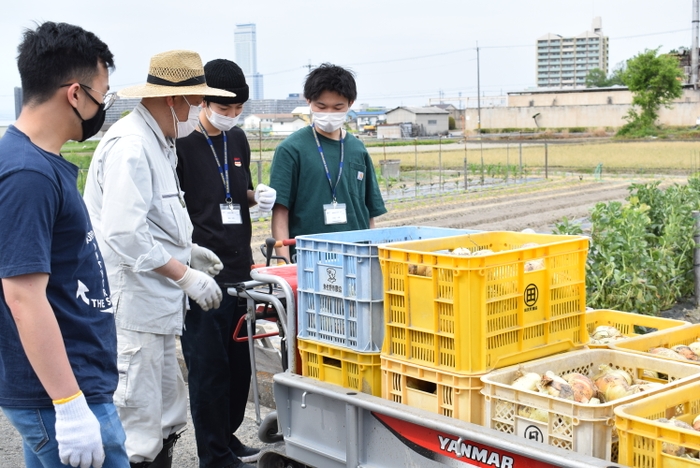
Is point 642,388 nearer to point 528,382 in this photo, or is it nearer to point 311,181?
point 528,382

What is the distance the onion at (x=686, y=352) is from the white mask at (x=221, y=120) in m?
2.44

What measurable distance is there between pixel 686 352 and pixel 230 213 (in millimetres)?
2345

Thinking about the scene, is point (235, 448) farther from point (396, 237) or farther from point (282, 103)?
point (282, 103)

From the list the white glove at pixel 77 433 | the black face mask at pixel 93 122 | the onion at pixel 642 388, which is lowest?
the onion at pixel 642 388

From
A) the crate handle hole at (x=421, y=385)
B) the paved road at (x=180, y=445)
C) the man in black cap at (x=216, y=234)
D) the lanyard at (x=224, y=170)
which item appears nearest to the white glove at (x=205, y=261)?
the man in black cap at (x=216, y=234)

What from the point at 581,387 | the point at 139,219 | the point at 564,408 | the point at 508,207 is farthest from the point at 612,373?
the point at 508,207

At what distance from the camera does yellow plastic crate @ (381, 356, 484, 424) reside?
10.2 feet

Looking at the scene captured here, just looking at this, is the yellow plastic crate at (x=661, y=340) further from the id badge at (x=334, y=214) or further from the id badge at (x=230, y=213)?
the id badge at (x=230, y=213)

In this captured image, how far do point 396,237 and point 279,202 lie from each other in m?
0.79

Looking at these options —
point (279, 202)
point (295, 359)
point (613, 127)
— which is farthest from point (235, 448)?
point (613, 127)

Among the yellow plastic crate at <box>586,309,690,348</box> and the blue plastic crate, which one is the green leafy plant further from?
the blue plastic crate

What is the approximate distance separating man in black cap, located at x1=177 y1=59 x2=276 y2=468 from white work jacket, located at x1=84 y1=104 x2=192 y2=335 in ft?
1.86

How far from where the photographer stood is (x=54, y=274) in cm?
241

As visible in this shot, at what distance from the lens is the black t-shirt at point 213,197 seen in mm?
4324
